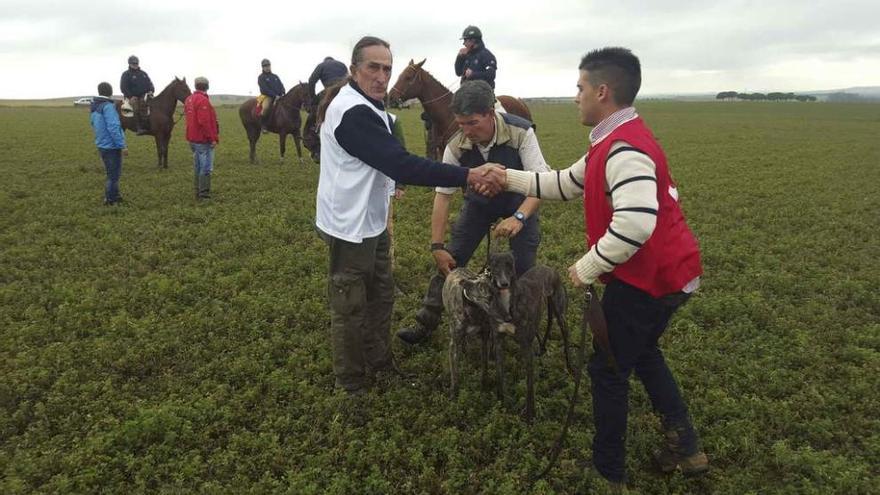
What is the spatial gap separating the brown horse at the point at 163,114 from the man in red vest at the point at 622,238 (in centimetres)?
1768

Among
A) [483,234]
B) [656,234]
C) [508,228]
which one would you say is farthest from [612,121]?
[483,234]

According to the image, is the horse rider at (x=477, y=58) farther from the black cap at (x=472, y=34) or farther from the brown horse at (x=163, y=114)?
the brown horse at (x=163, y=114)

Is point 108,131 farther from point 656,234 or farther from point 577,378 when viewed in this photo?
point 656,234

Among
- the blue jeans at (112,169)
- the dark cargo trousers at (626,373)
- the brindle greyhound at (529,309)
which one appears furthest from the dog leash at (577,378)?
the blue jeans at (112,169)

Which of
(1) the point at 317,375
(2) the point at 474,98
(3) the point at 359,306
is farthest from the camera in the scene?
(1) the point at 317,375

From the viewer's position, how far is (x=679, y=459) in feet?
13.8

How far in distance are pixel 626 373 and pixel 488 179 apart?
5.93 ft

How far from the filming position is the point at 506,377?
555 centimetres

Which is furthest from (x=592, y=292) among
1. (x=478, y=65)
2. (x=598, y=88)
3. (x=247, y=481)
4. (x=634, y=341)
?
(x=478, y=65)

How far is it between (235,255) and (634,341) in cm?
734

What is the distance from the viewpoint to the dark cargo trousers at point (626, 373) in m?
3.58

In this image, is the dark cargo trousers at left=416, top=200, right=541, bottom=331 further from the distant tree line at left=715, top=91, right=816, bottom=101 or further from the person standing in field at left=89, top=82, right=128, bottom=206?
the distant tree line at left=715, top=91, right=816, bottom=101

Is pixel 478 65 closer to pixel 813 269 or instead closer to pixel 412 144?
pixel 813 269

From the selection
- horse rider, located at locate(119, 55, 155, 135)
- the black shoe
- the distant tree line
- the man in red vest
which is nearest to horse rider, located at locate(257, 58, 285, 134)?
horse rider, located at locate(119, 55, 155, 135)
